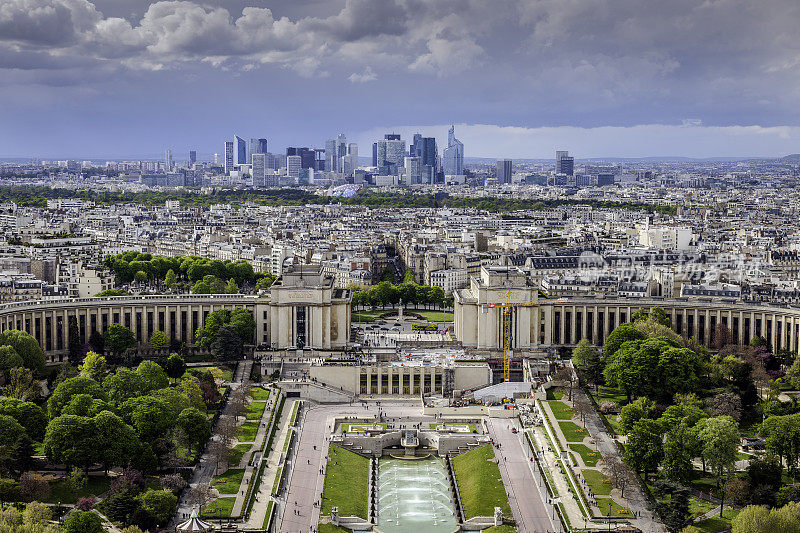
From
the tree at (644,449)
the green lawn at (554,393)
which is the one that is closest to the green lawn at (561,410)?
the green lawn at (554,393)

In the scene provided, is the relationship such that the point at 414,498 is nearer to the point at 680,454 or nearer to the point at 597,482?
the point at 597,482

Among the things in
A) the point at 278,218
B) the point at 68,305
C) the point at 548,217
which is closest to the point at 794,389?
the point at 68,305

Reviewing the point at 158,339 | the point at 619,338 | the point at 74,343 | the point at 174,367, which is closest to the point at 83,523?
the point at 174,367

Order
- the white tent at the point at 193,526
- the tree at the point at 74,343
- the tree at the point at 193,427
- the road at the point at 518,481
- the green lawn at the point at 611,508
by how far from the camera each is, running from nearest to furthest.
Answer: the white tent at the point at 193,526 → the green lawn at the point at 611,508 → the road at the point at 518,481 → the tree at the point at 193,427 → the tree at the point at 74,343

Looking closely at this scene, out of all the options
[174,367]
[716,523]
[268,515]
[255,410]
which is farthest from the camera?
[174,367]

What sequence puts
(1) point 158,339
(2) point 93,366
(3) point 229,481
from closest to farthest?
(3) point 229,481, (2) point 93,366, (1) point 158,339

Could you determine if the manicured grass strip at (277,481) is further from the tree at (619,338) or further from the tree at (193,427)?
the tree at (619,338)
